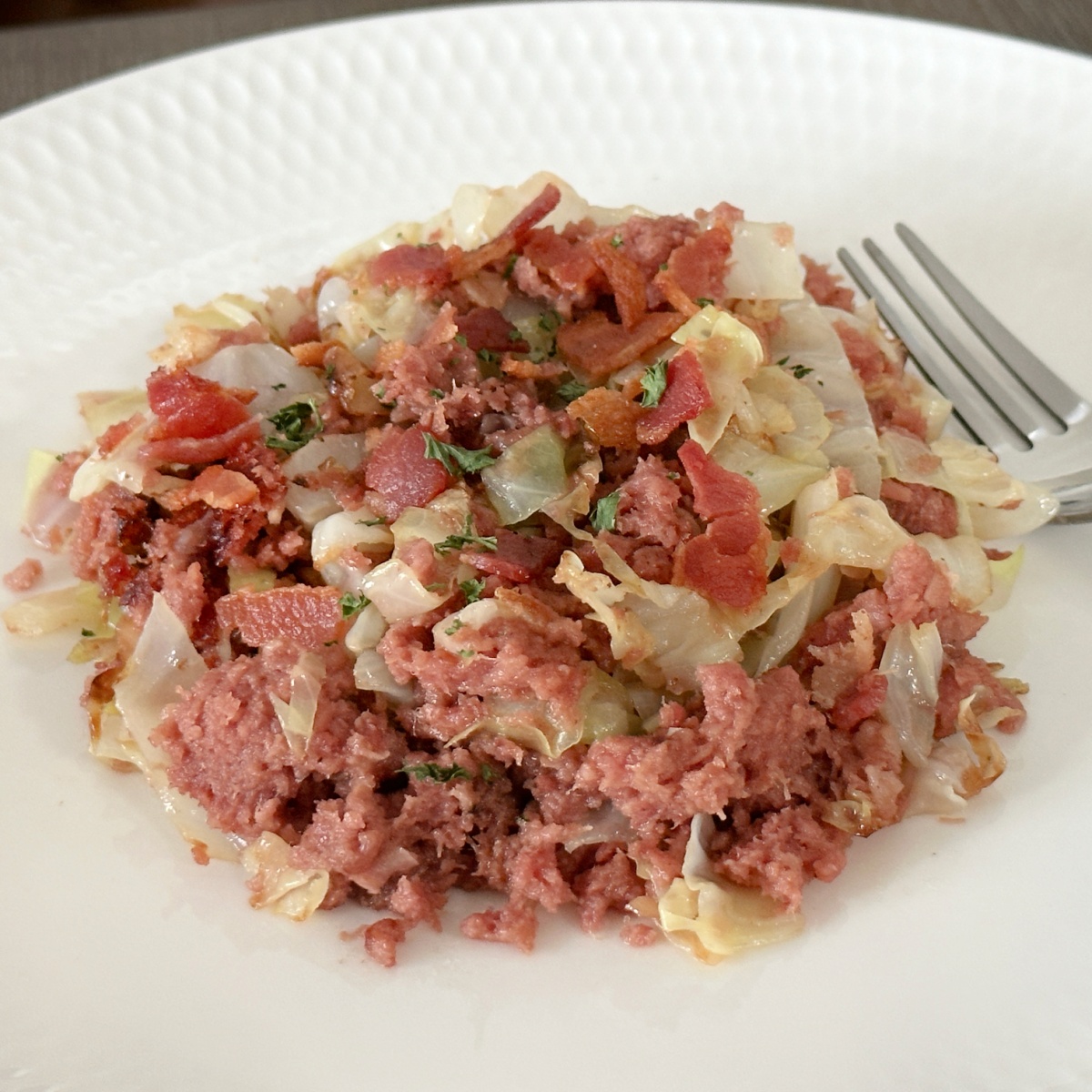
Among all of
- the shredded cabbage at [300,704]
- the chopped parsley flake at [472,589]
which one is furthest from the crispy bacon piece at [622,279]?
the shredded cabbage at [300,704]

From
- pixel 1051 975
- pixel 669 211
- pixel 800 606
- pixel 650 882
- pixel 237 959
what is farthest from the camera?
pixel 669 211

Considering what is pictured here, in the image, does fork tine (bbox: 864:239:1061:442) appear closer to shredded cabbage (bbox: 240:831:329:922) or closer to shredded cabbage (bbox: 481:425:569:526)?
shredded cabbage (bbox: 481:425:569:526)

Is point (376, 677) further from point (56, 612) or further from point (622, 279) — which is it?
point (622, 279)

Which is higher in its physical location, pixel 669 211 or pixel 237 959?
pixel 669 211

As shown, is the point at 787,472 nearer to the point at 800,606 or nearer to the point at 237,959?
the point at 800,606

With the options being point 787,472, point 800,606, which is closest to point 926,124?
point 787,472

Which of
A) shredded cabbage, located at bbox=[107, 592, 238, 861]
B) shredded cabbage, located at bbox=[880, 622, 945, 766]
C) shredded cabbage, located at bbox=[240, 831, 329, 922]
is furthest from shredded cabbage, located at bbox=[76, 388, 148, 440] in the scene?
shredded cabbage, located at bbox=[880, 622, 945, 766]

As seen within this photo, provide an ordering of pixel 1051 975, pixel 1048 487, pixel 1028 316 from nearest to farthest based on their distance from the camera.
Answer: pixel 1051 975
pixel 1048 487
pixel 1028 316
